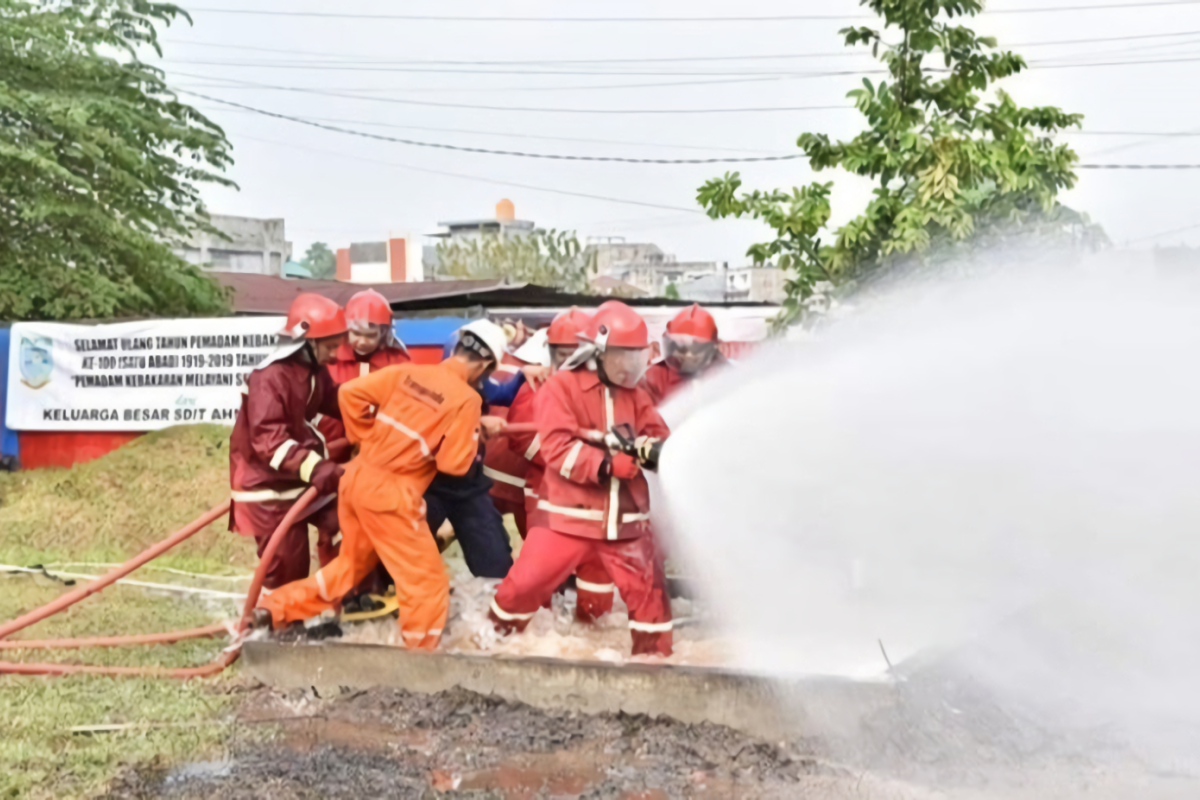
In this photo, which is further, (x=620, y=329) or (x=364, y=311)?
(x=364, y=311)

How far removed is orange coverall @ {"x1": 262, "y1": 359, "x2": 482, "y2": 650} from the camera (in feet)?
19.5

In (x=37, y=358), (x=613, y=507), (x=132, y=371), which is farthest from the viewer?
(x=37, y=358)

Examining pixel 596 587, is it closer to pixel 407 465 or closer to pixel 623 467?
pixel 623 467

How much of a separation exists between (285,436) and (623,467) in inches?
77.1

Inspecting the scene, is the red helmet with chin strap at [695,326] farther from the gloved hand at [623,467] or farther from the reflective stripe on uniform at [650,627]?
the reflective stripe on uniform at [650,627]

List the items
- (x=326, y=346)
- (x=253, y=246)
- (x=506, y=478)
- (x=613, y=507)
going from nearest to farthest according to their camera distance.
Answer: (x=613, y=507) < (x=326, y=346) < (x=506, y=478) < (x=253, y=246)

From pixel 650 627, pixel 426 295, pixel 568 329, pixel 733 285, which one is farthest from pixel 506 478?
pixel 733 285

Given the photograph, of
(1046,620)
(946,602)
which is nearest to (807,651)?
(946,602)

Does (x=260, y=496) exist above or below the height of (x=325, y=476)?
below

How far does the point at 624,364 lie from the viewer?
5.88 metres

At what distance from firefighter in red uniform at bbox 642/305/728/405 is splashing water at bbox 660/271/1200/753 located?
1.05 metres

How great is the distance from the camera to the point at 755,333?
11.1 m

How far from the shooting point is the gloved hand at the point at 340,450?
7148mm

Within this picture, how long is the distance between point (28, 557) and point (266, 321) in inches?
142
